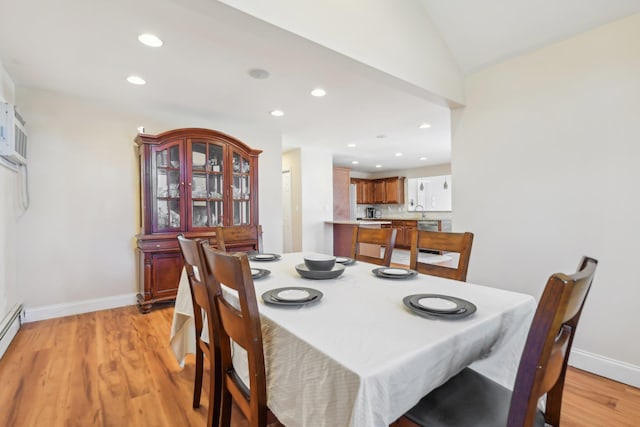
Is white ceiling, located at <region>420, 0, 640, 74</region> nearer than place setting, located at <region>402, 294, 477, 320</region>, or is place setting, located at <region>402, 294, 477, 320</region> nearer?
place setting, located at <region>402, 294, 477, 320</region>

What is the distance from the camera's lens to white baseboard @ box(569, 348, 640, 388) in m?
1.85

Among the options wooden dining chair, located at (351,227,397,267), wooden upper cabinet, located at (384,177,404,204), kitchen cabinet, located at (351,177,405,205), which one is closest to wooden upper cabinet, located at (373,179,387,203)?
kitchen cabinet, located at (351,177,405,205)

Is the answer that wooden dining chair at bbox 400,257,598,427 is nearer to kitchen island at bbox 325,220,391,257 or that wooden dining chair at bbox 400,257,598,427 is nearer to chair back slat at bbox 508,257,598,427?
chair back slat at bbox 508,257,598,427

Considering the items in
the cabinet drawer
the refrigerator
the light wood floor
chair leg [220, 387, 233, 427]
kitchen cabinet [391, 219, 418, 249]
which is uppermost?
the refrigerator

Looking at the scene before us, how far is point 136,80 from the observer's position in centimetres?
276

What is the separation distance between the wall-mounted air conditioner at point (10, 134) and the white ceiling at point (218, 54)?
0.44m

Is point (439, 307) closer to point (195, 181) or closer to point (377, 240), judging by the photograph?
point (377, 240)

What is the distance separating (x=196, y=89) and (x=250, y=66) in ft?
2.61

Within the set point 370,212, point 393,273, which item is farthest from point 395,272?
point 370,212

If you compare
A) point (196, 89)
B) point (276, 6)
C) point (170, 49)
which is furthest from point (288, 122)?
point (276, 6)

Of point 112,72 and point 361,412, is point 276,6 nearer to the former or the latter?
point 361,412

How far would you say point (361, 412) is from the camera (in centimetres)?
64

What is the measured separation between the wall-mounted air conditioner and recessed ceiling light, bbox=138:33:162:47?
1220 millimetres

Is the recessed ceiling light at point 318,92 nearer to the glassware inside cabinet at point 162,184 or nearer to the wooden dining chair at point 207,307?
the glassware inside cabinet at point 162,184
